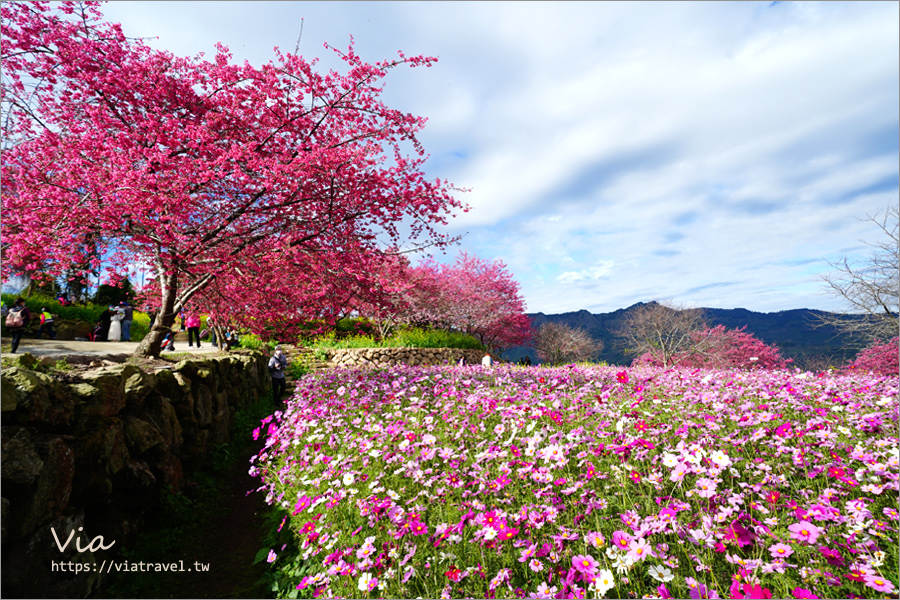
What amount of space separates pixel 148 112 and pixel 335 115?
9.66ft

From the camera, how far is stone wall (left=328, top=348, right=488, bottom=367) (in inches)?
607

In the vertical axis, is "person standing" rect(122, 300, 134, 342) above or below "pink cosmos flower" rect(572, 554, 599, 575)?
above

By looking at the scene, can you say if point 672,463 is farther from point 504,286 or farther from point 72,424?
point 504,286

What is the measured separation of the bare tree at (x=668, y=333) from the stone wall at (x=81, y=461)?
25.0m

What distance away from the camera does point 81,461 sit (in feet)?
12.3

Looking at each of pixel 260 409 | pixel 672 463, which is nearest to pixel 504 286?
pixel 260 409

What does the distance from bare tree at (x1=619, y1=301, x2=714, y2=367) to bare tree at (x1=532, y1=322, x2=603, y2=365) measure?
17.4ft

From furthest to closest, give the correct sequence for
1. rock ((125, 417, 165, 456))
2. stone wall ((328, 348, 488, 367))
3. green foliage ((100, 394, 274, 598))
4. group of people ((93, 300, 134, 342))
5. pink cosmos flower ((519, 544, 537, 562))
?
1. group of people ((93, 300, 134, 342))
2. stone wall ((328, 348, 488, 367))
3. rock ((125, 417, 165, 456))
4. green foliage ((100, 394, 274, 598))
5. pink cosmos flower ((519, 544, 537, 562))

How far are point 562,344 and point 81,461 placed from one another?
3277 centimetres

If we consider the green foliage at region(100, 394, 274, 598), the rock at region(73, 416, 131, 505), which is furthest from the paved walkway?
the rock at region(73, 416, 131, 505)

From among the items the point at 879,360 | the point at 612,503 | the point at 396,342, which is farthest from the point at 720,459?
the point at 879,360

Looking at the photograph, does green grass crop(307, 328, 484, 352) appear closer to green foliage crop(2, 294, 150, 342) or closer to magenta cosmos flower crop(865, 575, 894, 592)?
green foliage crop(2, 294, 150, 342)

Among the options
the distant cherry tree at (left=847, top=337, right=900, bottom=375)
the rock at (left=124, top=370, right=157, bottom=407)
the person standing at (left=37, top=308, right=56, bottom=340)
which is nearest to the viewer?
the rock at (left=124, top=370, right=157, bottom=407)

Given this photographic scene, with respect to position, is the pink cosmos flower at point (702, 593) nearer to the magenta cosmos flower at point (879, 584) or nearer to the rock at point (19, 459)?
the magenta cosmos flower at point (879, 584)
